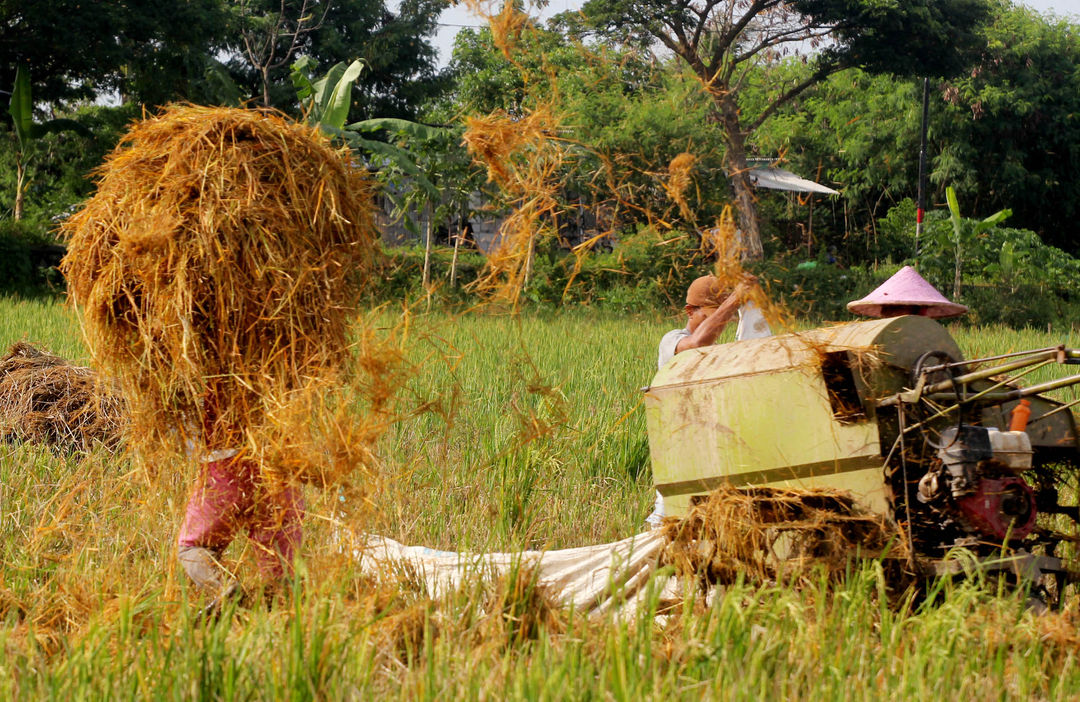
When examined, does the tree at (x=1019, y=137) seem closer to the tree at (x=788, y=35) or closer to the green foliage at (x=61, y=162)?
the tree at (x=788, y=35)

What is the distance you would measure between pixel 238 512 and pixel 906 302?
2.49 meters

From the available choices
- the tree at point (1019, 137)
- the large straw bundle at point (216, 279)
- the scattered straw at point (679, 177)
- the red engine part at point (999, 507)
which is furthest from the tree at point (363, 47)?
the red engine part at point (999, 507)

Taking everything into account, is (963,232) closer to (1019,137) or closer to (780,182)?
(780,182)

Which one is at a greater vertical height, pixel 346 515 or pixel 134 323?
pixel 134 323

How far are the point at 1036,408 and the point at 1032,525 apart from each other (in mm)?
413

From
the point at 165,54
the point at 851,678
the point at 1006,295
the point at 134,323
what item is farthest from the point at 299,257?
the point at 1006,295

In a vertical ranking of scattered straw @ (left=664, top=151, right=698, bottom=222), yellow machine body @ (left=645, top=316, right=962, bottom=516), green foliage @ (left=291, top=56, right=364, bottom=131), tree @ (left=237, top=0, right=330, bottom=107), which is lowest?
yellow machine body @ (left=645, top=316, right=962, bottom=516)

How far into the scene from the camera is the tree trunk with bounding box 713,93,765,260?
1527cm

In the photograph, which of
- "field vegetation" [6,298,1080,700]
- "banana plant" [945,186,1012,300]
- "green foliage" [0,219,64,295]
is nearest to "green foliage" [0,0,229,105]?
"green foliage" [0,219,64,295]

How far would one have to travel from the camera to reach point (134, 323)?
114 inches

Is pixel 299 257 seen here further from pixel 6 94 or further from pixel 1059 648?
pixel 6 94

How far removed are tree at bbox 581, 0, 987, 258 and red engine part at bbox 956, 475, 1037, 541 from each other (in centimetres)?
1259

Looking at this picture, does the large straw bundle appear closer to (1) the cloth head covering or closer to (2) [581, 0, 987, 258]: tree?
(1) the cloth head covering

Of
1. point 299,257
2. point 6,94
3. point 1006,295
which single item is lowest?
point 1006,295
